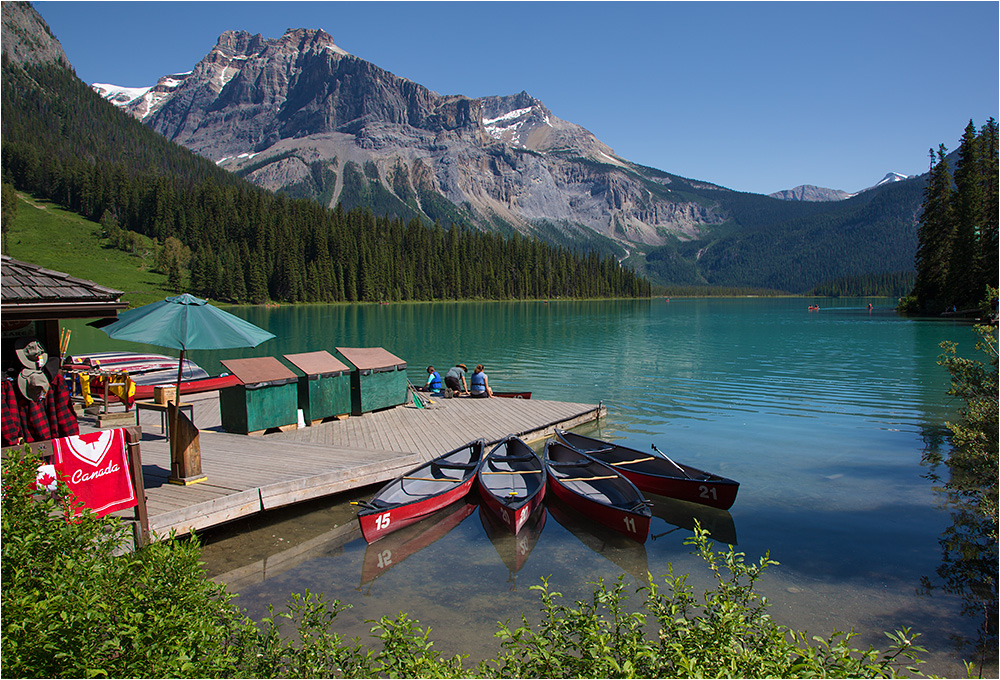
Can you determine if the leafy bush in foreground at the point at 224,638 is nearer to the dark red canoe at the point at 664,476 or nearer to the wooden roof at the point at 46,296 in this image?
the wooden roof at the point at 46,296

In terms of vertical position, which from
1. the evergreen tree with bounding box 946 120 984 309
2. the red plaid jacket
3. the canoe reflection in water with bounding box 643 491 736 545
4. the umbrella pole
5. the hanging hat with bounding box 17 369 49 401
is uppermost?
the evergreen tree with bounding box 946 120 984 309

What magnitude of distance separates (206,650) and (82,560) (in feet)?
6.27

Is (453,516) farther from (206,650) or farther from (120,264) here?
(120,264)

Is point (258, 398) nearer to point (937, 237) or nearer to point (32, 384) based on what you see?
point (32, 384)

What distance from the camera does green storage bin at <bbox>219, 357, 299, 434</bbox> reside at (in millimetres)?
15930

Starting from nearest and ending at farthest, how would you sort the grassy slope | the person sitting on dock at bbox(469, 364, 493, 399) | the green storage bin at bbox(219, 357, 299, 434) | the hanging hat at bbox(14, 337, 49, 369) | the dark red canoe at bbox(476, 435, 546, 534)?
the hanging hat at bbox(14, 337, 49, 369) → the dark red canoe at bbox(476, 435, 546, 534) → the green storage bin at bbox(219, 357, 299, 434) → the person sitting on dock at bbox(469, 364, 493, 399) → the grassy slope

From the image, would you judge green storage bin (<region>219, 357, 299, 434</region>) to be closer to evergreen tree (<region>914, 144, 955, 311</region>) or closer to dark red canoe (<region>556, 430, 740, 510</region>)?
dark red canoe (<region>556, 430, 740, 510</region>)

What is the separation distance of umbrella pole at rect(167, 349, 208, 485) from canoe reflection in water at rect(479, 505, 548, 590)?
5.47m

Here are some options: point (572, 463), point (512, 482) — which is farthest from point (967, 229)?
point (512, 482)

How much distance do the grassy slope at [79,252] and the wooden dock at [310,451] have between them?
3681 inches

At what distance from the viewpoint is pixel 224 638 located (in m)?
5.61

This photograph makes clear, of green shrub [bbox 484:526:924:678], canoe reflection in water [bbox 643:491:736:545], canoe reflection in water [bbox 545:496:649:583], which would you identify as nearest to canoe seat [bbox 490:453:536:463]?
canoe reflection in water [bbox 545:496:649:583]

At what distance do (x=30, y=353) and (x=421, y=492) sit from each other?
732 cm

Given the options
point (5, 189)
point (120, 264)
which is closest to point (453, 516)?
point (120, 264)
